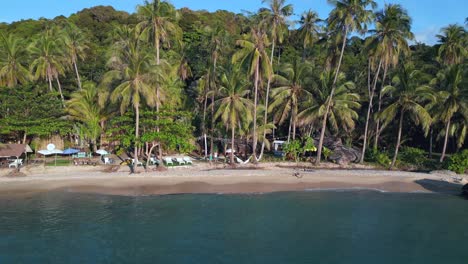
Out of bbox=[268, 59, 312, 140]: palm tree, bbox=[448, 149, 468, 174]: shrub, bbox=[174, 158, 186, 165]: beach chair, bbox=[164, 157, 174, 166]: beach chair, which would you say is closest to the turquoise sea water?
bbox=[448, 149, 468, 174]: shrub

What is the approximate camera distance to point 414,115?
126 feet

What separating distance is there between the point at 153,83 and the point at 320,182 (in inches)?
643

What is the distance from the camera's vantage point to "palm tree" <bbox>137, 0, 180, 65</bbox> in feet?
117

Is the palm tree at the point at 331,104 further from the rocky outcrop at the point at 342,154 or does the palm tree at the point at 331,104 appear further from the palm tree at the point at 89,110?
the palm tree at the point at 89,110

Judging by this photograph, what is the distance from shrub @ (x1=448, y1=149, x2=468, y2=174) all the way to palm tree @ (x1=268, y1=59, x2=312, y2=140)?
14284 millimetres

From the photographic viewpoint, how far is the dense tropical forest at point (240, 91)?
3606cm

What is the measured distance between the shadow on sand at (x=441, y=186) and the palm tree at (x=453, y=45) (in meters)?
19.5

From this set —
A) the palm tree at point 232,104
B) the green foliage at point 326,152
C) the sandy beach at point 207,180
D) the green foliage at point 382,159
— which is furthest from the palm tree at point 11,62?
the green foliage at point 382,159

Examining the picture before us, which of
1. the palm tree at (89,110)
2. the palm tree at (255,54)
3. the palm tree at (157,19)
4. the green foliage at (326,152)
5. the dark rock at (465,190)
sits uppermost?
the palm tree at (157,19)

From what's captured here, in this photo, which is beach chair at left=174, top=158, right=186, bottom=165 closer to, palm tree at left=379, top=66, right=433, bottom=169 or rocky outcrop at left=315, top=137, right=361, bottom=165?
rocky outcrop at left=315, top=137, right=361, bottom=165

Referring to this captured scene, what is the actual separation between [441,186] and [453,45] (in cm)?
2101

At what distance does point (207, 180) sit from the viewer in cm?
3328

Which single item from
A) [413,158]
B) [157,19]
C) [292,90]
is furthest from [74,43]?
[413,158]

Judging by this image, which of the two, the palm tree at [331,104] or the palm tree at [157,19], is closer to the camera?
the palm tree at [157,19]
